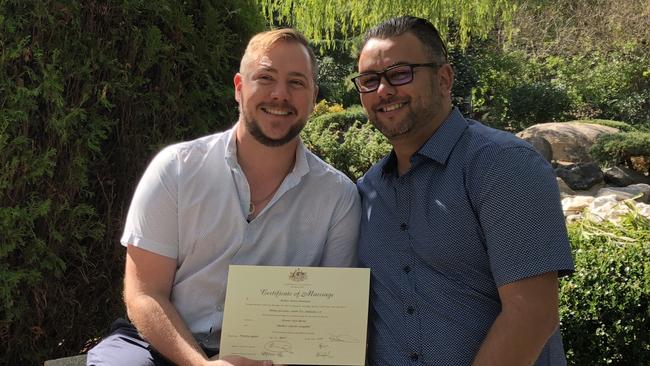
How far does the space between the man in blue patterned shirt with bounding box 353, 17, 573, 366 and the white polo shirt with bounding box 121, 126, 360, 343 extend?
0.15 m

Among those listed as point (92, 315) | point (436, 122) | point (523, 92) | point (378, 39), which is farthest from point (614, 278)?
point (523, 92)

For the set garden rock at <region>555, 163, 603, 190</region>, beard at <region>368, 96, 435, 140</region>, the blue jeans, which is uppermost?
beard at <region>368, 96, 435, 140</region>

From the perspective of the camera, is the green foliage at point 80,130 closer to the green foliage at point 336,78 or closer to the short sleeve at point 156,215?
the short sleeve at point 156,215

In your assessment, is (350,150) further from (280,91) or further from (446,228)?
(446,228)

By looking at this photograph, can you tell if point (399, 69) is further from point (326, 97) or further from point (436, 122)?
point (326, 97)

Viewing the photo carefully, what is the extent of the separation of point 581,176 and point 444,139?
27.2 ft

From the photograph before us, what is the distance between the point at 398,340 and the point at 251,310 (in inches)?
19.8

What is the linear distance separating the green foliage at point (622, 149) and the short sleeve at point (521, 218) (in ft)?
32.3

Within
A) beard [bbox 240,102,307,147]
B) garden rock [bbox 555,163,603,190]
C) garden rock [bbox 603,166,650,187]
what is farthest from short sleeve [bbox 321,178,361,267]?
garden rock [bbox 603,166,650,187]

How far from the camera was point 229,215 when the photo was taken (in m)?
2.59

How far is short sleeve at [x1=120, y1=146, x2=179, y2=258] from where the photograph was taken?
8.22 feet

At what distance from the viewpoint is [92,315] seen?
3.35m

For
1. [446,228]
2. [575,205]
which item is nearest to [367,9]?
[575,205]
